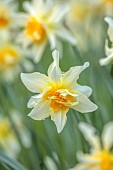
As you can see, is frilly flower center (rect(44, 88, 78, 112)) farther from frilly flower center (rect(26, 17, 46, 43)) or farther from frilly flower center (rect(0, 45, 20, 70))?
frilly flower center (rect(0, 45, 20, 70))

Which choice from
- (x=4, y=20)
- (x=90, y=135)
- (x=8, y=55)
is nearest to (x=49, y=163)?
(x=90, y=135)

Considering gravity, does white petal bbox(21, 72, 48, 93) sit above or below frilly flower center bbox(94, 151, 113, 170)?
above

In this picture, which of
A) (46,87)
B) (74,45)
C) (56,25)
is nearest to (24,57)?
(56,25)

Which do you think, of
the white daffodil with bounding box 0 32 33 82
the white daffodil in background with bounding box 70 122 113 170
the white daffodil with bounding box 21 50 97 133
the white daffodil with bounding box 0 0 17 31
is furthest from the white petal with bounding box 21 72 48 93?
the white daffodil with bounding box 0 32 33 82

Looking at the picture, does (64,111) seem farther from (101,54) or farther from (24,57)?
(24,57)

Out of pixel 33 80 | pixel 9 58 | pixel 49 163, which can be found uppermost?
pixel 33 80

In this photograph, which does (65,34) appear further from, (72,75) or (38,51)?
(72,75)

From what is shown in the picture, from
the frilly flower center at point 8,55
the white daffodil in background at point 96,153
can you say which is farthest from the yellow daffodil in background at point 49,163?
the frilly flower center at point 8,55
